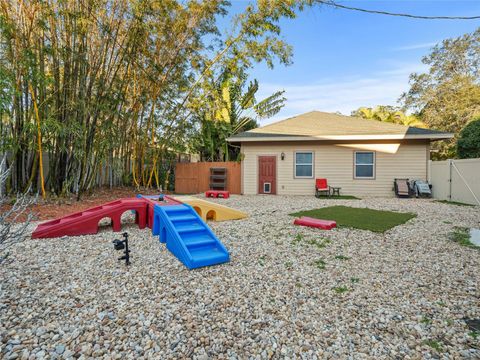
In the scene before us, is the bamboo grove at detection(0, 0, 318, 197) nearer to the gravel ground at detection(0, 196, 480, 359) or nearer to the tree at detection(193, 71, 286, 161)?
the tree at detection(193, 71, 286, 161)

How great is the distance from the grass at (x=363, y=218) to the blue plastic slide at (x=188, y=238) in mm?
2704

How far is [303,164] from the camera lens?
10328mm

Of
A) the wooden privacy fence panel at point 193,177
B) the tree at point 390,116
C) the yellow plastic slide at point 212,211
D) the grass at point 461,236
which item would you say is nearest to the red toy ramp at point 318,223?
the yellow plastic slide at point 212,211

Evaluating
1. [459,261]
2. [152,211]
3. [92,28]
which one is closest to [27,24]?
[92,28]

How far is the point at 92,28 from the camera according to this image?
20.6 feet

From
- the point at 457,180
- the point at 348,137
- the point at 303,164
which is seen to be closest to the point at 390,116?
the point at 348,137

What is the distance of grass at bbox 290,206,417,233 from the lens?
457 cm

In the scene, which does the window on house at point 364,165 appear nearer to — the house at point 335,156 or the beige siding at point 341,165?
the house at point 335,156

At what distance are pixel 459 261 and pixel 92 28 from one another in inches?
346

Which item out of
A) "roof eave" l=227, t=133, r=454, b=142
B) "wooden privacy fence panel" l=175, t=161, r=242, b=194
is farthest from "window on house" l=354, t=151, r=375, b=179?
"wooden privacy fence panel" l=175, t=161, r=242, b=194

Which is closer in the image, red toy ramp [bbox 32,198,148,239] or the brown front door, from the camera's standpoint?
red toy ramp [bbox 32,198,148,239]

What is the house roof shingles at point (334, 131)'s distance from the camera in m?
9.21

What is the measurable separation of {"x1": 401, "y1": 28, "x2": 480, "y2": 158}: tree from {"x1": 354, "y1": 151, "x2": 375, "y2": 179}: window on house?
8.25m

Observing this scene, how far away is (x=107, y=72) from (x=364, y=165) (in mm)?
9622
